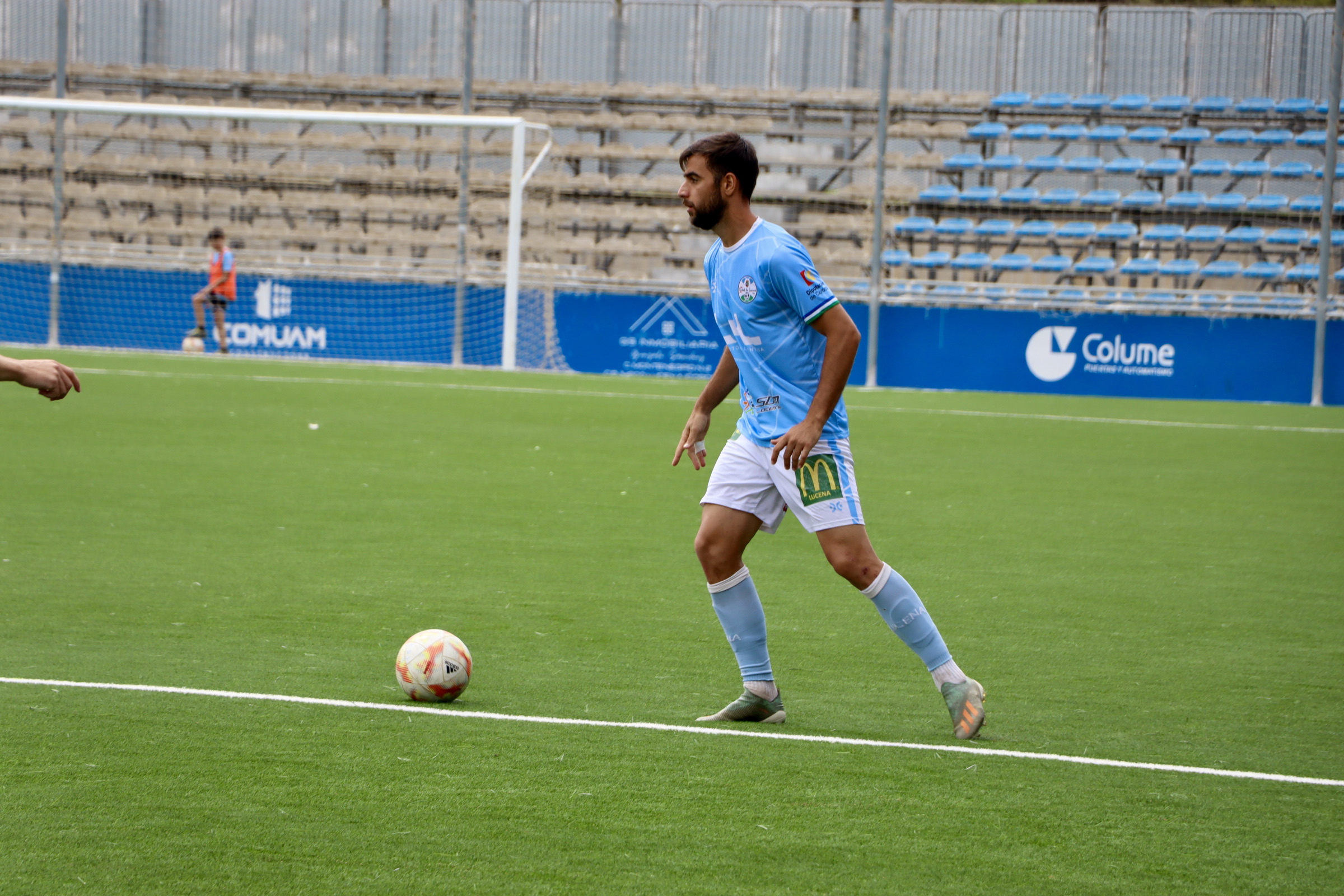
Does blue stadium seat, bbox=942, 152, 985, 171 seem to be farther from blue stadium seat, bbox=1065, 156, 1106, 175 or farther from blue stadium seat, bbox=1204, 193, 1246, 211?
blue stadium seat, bbox=1204, 193, 1246, 211

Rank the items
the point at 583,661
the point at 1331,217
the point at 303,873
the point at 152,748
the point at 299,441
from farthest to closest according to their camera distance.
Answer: the point at 1331,217 → the point at 299,441 → the point at 583,661 → the point at 152,748 → the point at 303,873

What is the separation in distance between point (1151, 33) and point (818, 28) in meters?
6.41

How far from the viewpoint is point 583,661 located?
5.28 metres

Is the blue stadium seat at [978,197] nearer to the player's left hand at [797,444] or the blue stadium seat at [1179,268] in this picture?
the blue stadium seat at [1179,268]

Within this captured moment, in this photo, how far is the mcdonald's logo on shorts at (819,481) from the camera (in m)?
4.42

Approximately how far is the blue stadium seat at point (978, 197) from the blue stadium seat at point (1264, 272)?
4.48m

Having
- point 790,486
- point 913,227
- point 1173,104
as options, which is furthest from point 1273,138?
point 790,486

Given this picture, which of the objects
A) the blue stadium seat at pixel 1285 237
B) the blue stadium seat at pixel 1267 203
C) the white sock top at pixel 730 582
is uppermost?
the blue stadium seat at pixel 1267 203

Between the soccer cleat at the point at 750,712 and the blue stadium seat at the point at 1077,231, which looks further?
the blue stadium seat at the point at 1077,231

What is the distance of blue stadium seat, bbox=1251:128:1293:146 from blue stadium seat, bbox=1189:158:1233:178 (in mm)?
658

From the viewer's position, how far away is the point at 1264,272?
24094 mm

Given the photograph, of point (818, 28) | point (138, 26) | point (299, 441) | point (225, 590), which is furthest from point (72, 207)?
point (225, 590)

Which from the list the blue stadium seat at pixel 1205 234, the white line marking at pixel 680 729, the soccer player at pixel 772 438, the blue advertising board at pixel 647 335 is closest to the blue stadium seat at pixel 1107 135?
the blue stadium seat at pixel 1205 234

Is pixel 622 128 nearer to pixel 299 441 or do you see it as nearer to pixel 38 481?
pixel 299 441
